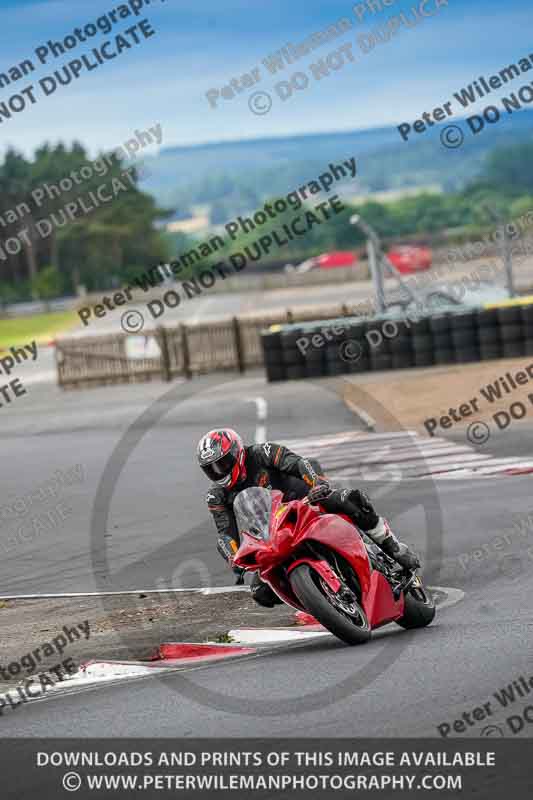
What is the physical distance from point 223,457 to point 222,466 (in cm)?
9

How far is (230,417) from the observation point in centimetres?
2680

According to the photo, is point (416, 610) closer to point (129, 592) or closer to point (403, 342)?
point (129, 592)

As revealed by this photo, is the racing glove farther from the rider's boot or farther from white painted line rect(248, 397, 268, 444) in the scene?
white painted line rect(248, 397, 268, 444)

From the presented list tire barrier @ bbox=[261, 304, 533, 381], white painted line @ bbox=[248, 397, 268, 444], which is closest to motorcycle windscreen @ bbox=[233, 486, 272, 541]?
white painted line @ bbox=[248, 397, 268, 444]

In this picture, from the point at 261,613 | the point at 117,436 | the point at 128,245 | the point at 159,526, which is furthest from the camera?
the point at 128,245

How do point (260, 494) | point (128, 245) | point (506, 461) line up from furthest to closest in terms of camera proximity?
1. point (128, 245)
2. point (506, 461)
3. point (260, 494)

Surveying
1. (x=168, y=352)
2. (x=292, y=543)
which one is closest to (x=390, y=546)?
(x=292, y=543)

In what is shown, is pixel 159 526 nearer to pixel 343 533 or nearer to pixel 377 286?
pixel 343 533

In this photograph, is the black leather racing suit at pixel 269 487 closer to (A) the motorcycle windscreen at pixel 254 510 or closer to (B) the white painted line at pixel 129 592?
(A) the motorcycle windscreen at pixel 254 510

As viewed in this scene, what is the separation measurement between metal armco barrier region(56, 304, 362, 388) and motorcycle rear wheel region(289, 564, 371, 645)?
99.8 feet

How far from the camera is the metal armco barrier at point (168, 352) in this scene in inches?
1559

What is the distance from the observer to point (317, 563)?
8.66 m
